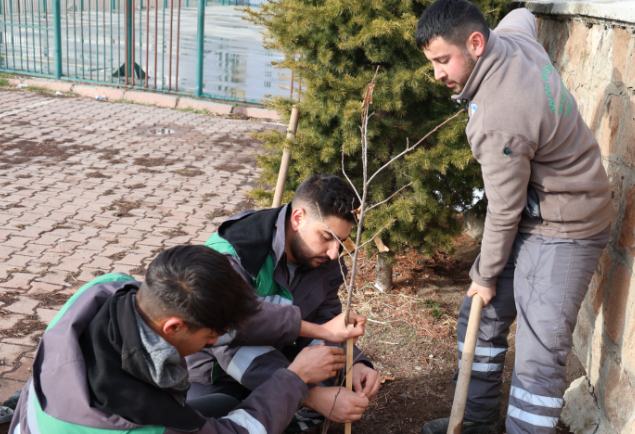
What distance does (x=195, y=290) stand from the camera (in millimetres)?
1780

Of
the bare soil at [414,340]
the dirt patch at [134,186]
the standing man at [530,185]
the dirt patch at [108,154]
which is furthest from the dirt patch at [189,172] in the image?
the standing man at [530,185]

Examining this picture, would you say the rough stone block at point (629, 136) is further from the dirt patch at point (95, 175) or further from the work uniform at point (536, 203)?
the dirt patch at point (95, 175)

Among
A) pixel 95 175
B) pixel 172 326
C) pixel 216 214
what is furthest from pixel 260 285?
pixel 95 175

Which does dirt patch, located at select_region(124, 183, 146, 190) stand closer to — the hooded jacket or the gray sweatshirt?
the hooded jacket

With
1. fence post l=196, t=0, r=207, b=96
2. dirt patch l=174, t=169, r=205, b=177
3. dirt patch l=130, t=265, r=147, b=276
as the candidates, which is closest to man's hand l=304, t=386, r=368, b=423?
dirt patch l=130, t=265, r=147, b=276

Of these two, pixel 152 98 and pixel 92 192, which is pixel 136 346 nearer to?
pixel 92 192

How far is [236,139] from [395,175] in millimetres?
4937

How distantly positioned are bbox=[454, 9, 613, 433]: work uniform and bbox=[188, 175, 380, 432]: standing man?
626 millimetres

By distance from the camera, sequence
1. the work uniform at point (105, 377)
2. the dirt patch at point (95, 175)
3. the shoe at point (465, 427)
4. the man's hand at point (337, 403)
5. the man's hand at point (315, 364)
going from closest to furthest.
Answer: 1. the work uniform at point (105, 377)
2. the man's hand at point (315, 364)
3. the man's hand at point (337, 403)
4. the shoe at point (465, 427)
5. the dirt patch at point (95, 175)

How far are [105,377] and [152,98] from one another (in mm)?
9369

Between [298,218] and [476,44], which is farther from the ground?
[476,44]

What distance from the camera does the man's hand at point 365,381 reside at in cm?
273

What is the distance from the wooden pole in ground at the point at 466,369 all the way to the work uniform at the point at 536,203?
0.14 meters

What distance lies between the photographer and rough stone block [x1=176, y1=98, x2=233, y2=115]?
33.7 ft
